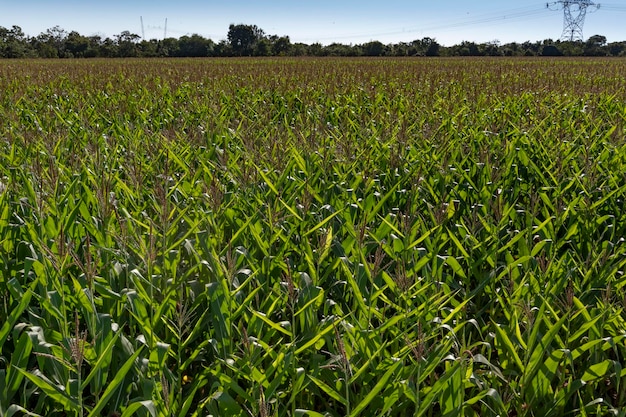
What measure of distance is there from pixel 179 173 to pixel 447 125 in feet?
9.83

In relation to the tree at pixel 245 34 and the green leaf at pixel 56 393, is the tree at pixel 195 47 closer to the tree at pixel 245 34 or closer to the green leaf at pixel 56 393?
the tree at pixel 245 34

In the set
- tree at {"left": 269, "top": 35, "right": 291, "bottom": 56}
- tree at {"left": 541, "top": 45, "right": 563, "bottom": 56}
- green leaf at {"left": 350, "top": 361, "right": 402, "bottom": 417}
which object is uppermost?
tree at {"left": 269, "top": 35, "right": 291, "bottom": 56}

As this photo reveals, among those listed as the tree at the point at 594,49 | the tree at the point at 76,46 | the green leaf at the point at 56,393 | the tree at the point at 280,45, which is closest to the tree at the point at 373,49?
the tree at the point at 280,45

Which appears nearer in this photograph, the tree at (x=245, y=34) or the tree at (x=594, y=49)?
the tree at (x=594, y=49)

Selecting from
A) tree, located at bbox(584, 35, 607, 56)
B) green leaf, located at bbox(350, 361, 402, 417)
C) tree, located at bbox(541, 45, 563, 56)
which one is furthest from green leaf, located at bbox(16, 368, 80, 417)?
tree, located at bbox(584, 35, 607, 56)

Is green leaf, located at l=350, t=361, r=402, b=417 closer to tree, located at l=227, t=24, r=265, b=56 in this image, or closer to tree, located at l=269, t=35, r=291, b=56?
tree, located at l=269, t=35, r=291, b=56

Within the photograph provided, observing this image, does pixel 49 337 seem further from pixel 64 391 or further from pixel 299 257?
pixel 299 257

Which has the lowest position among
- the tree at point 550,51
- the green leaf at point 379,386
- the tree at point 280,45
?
the green leaf at point 379,386

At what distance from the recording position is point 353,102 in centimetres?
831

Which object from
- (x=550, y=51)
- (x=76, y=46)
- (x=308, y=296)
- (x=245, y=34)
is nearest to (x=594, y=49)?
(x=550, y=51)

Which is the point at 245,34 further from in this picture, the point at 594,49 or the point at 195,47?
the point at 594,49

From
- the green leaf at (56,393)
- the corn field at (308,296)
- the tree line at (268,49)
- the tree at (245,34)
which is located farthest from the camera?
the tree at (245,34)

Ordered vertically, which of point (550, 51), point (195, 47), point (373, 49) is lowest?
point (550, 51)

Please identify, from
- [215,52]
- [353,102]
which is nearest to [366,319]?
[353,102]
